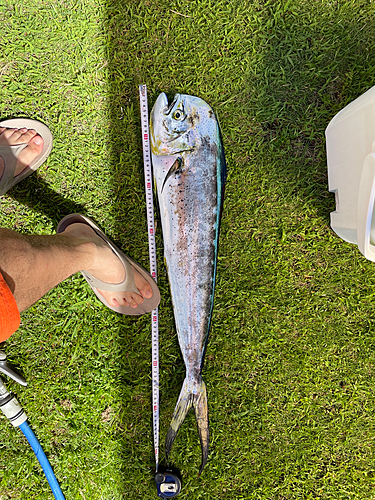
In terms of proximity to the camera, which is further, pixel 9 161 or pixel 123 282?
pixel 9 161

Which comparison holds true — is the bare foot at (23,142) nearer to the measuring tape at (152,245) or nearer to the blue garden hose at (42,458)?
the measuring tape at (152,245)

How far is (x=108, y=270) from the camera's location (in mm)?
→ 2297

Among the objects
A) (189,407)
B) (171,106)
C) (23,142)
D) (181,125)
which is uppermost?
(23,142)

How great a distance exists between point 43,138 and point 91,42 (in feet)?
2.80

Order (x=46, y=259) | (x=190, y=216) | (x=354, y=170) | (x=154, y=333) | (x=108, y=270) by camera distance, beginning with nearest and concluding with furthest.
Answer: (x=46, y=259), (x=354, y=170), (x=108, y=270), (x=190, y=216), (x=154, y=333)

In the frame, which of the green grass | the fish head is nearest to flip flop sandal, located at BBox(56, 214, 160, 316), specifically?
the green grass

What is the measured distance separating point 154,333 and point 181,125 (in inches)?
63.4

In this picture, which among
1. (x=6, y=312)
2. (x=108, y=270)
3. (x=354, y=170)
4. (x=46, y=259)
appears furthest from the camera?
(x=108, y=270)

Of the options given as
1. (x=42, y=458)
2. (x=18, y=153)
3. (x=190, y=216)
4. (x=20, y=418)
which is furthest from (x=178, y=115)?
(x=42, y=458)

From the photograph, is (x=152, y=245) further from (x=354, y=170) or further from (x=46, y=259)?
(x=354, y=170)

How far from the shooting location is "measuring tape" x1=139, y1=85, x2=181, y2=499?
8.11ft

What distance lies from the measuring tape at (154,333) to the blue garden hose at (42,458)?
77cm

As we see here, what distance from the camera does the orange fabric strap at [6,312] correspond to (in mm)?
1531

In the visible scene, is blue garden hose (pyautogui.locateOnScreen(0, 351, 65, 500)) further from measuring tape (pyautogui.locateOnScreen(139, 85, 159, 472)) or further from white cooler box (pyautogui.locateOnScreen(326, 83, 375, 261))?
white cooler box (pyautogui.locateOnScreen(326, 83, 375, 261))
